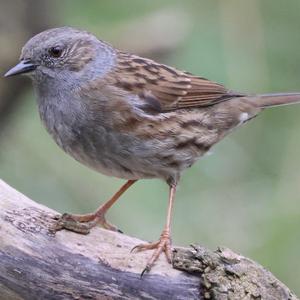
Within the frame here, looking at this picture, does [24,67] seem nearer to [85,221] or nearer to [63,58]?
[63,58]

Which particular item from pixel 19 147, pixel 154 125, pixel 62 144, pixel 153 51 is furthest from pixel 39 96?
pixel 153 51

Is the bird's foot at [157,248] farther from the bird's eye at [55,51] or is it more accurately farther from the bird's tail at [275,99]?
the bird's tail at [275,99]

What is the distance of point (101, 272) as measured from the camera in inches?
182

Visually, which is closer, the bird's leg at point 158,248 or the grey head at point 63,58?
the bird's leg at point 158,248

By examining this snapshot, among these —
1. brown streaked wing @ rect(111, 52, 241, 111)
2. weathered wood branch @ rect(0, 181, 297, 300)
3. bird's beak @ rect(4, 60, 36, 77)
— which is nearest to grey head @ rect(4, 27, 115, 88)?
bird's beak @ rect(4, 60, 36, 77)

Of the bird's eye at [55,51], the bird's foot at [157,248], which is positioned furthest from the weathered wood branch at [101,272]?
the bird's eye at [55,51]

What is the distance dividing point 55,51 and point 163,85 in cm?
69

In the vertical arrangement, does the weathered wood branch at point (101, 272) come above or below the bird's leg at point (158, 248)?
below

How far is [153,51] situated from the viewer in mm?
7742

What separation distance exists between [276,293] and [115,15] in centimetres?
343

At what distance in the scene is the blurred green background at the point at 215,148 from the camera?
6324mm

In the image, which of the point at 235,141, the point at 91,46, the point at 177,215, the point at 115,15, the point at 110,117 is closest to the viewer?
the point at 110,117

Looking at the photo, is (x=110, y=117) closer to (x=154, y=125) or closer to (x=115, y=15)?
(x=154, y=125)

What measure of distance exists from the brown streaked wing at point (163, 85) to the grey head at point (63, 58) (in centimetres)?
11
